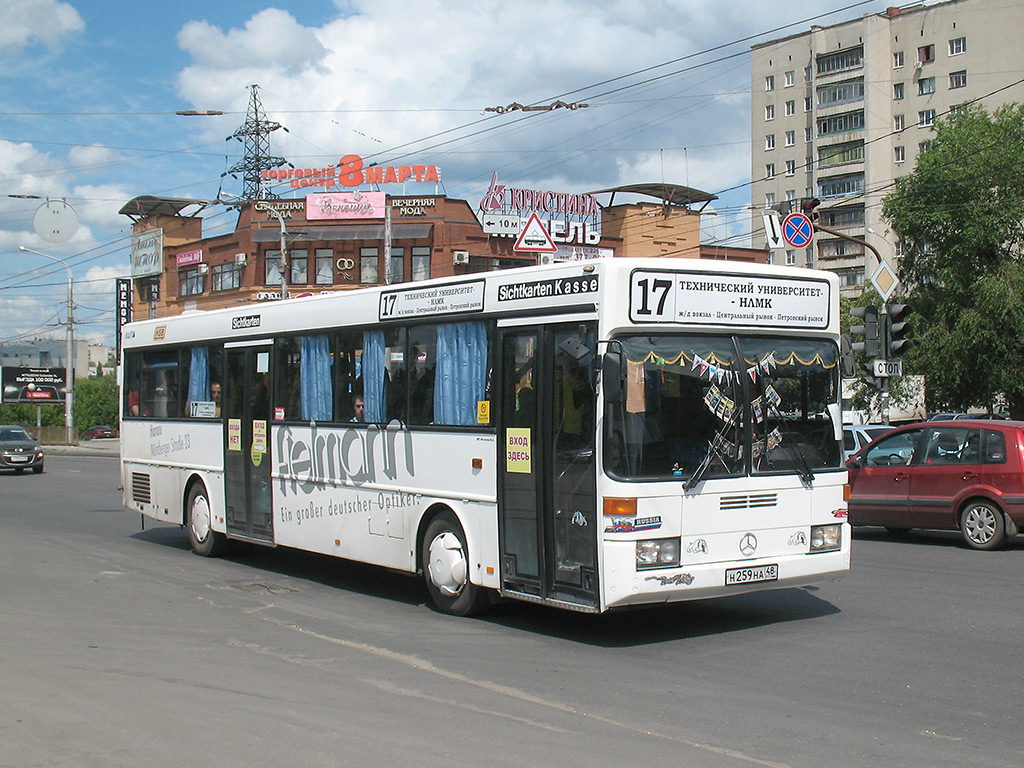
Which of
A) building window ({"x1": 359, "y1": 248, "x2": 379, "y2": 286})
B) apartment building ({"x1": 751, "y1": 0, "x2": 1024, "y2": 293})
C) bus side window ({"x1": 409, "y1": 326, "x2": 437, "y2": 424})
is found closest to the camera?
bus side window ({"x1": 409, "y1": 326, "x2": 437, "y2": 424})

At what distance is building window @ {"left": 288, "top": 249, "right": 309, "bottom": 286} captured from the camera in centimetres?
6131

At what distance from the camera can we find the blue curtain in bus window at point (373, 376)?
10.7 metres

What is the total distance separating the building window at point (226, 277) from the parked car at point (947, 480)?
53350 millimetres

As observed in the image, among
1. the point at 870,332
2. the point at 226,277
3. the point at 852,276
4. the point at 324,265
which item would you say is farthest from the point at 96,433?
the point at 870,332

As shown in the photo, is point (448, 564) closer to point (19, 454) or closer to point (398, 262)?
point (19, 454)

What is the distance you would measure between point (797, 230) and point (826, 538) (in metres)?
14.0

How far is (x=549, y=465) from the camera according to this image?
28.1 feet

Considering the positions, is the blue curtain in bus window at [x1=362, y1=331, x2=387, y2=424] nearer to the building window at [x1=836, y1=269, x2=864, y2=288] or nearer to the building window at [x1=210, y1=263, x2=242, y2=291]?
the building window at [x1=210, y1=263, x2=242, y2=291]

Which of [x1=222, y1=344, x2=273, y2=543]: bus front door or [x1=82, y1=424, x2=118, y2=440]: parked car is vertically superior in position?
[x1=222, y1=344, x2=273, y2=543]: bus front door

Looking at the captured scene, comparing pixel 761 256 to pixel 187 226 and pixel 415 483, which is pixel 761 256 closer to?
pixel 187 226

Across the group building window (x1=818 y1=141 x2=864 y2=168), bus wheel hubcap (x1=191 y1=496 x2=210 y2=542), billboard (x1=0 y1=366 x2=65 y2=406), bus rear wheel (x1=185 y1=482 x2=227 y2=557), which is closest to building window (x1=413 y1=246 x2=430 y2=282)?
building window (x1=818 y1=141 x2=864 y2=168)

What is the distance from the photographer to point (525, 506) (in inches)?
347

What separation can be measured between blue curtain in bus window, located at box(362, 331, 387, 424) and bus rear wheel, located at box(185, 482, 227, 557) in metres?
4.13

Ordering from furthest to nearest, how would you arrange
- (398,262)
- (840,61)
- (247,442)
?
(840,61) < (398,262) < (247,442)
